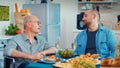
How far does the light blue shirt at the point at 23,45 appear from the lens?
2.78 m

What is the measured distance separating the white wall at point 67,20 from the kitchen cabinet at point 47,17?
622 mm

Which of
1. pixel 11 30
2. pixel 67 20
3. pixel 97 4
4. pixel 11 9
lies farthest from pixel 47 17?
pixel 97 4

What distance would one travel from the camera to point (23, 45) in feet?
9.48

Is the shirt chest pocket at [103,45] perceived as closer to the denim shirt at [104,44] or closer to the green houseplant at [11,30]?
the denim shirt at [104,44]

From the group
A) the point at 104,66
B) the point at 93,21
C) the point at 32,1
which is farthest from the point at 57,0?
the point at 104,66

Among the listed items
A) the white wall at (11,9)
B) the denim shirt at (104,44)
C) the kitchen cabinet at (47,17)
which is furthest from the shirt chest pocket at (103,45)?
the white wall at (11,9)

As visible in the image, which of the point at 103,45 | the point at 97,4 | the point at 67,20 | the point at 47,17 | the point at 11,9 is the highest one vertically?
the point at 97,4

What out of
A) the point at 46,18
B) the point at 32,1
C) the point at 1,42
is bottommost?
the point at 1,42

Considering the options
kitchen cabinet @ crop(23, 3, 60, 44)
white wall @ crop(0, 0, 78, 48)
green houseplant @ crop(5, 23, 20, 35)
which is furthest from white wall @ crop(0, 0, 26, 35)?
white wall @ crop(0, 0, 78, 48)

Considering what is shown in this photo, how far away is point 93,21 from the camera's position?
3379 mm

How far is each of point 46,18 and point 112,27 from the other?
1.64 m

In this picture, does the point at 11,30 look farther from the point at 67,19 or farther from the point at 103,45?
the point at 103,45

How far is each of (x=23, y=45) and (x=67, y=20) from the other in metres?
3.64

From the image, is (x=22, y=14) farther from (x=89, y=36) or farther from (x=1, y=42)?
(x=89, y=36)
